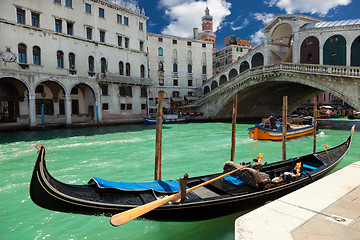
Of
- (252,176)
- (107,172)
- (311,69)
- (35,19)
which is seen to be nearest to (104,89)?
(35,19)

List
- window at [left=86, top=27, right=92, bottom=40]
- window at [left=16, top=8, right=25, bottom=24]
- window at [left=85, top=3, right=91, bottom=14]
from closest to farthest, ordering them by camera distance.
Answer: window at [left=16, top=8, right=25, bottom=24], window at [left=85, top=3, right=91, bottom=14], window at [left=86, top=27, right=92, bottom=40]

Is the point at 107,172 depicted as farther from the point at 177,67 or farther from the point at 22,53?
the point at 177,67

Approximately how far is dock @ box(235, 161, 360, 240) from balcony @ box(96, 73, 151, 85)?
62.7 feet

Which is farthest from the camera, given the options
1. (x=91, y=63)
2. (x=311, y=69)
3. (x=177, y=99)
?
(x=177, y=99)

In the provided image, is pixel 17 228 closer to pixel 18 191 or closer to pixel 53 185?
pixel 53 185

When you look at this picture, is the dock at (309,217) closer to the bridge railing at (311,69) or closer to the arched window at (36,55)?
the bridge railing at (311,69)

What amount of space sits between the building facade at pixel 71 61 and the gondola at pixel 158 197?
51.3ft

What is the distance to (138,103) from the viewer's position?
2317 centimetres

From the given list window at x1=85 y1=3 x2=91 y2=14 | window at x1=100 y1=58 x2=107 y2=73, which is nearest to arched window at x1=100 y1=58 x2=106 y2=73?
Answer: window at x1=100 y1=58 x2=107 y2=73

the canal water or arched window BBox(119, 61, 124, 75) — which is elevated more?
arched window BBox(119, 61, 124, 75)

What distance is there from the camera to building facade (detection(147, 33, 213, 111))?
29047 millimetres

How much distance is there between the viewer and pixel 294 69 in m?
16.2

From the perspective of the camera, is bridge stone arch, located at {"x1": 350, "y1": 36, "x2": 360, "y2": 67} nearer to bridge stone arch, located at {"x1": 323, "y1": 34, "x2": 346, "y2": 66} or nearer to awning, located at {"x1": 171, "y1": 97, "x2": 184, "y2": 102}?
bridge stone arch, located at {"x1": 323, "y1": 34, "x2": 346, "y2": 66}

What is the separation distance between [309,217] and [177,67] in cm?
2901
